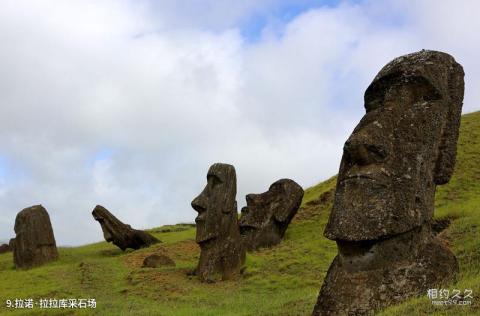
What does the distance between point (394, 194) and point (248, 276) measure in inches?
426

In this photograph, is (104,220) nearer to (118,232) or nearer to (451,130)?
(118,232)

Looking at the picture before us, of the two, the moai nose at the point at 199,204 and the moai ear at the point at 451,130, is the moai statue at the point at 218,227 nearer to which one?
the moai nose at the point at 199,204

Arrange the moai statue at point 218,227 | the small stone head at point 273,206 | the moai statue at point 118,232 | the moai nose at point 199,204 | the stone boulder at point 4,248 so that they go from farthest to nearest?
the stone boulder at point 4,248 < the moai statue at point 118,232 < the small stone head at point 273,206 < the moai nose at point 199,204 < the moai statue at point 218,227

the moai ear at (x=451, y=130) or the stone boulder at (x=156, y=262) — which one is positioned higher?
the moai ear at (x=451, y=130)

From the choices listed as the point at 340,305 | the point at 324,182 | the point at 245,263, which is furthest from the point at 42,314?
the point at 324,182

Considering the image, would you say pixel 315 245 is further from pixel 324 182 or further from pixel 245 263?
pixel 324 182

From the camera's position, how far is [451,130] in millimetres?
10836

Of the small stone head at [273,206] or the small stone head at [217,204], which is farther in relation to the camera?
the small stone head at [273,206]

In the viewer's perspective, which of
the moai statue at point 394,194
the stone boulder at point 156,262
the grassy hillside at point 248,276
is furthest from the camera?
the stone boulder at point 156,262

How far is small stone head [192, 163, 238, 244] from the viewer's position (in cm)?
2042

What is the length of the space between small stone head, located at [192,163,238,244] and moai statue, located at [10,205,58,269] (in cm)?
1032

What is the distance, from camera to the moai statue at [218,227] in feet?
65.6

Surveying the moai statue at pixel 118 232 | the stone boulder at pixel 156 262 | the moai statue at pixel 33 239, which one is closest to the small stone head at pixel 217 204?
the stone boulder at pixel 156 262

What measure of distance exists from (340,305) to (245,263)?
472 inches
